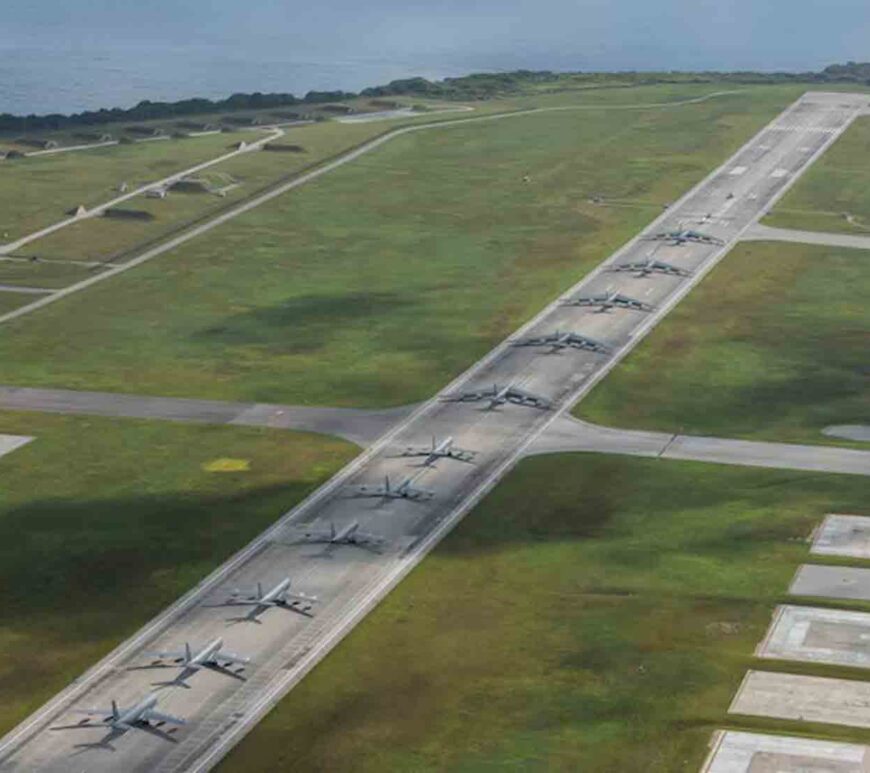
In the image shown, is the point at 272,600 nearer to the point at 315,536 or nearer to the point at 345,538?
the point at 345,538

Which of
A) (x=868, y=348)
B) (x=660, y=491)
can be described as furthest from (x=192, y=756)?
(x=868, y=348)

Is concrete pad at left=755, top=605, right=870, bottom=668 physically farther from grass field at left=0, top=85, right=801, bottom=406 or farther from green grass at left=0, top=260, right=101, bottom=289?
green grass at left=0, top=260, right=101, bottom=289

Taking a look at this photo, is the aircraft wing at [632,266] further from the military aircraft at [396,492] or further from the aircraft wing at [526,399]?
the military aircraft at [396,492]

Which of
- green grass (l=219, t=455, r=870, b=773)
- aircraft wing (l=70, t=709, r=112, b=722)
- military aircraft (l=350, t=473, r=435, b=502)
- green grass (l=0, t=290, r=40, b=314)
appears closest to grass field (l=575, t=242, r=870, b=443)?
green grass (l=219, t=455, r=870, b=773)

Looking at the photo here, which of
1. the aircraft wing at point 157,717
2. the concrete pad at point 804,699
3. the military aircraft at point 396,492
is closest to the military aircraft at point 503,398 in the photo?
the military aircraft at point 396,492

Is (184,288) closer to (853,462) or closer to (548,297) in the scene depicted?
(548,297)
